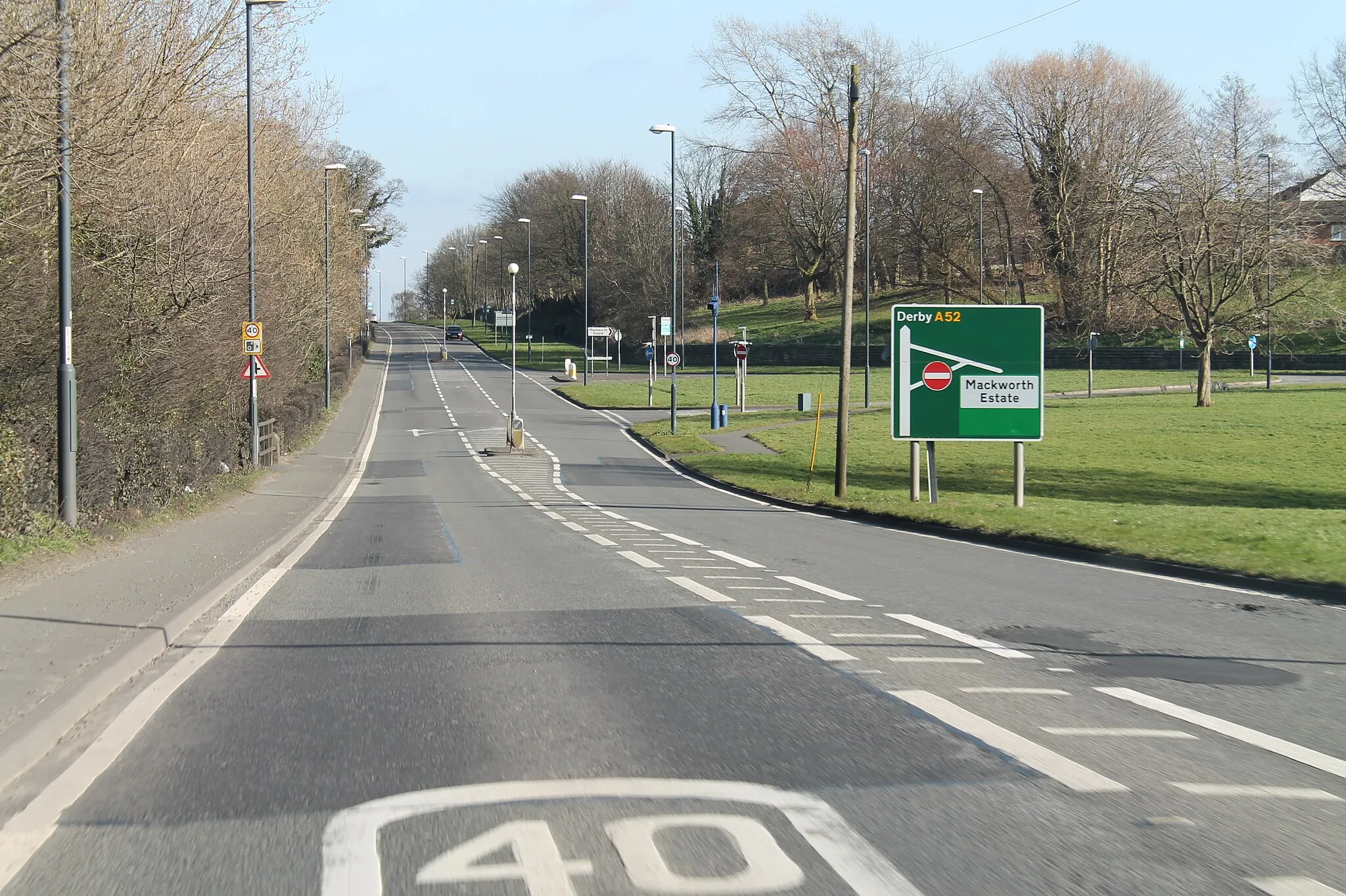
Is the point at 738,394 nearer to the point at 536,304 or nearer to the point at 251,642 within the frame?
the point at 251,642

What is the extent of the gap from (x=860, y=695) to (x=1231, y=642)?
11.6 ft

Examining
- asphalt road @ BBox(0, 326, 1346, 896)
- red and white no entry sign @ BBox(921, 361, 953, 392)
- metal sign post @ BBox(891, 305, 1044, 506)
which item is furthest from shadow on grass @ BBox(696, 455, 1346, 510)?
asphalt road @ BBox(0, 326, 1346, 896)

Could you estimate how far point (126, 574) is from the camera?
39.5 ft

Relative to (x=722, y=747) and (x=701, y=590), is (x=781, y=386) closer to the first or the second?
(x=701, y=590)

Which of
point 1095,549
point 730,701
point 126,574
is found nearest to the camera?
point 730,701

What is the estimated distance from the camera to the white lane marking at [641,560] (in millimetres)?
13711

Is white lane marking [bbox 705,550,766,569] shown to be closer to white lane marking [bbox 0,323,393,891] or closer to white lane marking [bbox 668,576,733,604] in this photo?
white lane marking [bbox 668,576,733,604]

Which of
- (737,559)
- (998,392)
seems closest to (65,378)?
(737,559)

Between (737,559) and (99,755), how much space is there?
929cm

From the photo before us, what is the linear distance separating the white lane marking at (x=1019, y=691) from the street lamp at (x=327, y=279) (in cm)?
3886

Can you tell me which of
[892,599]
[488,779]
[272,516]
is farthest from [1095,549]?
[272,516]

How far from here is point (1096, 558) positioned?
15.0 m

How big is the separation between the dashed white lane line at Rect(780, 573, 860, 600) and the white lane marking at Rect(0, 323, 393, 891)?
5201 mm

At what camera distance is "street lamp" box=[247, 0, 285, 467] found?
2178 centimetres
